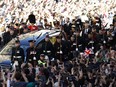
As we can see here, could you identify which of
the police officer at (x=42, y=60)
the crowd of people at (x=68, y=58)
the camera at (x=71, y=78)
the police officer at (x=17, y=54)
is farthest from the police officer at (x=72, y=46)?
the camera at (x=71, y=78)

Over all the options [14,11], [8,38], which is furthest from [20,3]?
[8,38]

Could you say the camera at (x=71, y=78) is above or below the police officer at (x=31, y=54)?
below

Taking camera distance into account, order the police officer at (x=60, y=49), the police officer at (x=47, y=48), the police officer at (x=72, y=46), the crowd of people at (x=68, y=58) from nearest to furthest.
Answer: the crowd of people at (x=68, y=58), the police officer at (x=47, y=48), the police officer at (x=60, y=49), the police officer at (x=72, y=46)

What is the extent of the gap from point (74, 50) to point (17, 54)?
2461 millimetres

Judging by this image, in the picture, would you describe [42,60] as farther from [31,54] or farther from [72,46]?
[72,46]

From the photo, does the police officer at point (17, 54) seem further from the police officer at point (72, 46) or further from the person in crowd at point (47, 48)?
the police officer at point (72, 46)

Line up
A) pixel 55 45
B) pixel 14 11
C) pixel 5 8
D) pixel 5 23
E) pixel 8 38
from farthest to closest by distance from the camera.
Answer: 1. pixel 5 8
2. pixel 14 11
3. pixel 5 23
4. pixel 8 38
5. pixel 55 45

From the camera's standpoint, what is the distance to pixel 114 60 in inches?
723

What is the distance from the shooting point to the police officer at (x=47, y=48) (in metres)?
19.0

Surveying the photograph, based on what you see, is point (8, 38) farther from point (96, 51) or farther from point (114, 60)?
point (114, 60)

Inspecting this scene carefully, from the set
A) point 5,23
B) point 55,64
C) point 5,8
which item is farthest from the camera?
point 5,8

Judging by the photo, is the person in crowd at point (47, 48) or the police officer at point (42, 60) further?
the person in crowd at point (47, 48)

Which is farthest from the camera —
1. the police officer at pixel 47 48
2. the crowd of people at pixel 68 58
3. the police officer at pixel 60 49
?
the police officer at pixel 60 49

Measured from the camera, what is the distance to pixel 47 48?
62.6 ft
